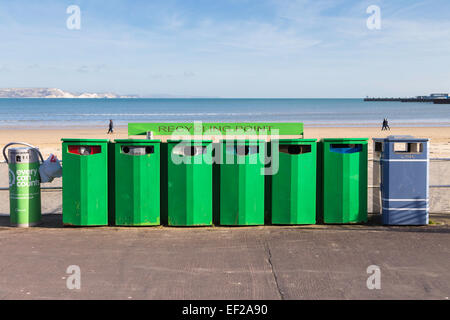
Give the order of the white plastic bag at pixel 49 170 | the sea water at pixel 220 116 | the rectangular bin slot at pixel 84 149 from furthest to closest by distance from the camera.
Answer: the sea water at pixel 220 116, the white plastic bag at pixel 49 170, the rectangular bin slot at pixel 84 149

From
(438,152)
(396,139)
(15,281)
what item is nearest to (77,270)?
(15,281)

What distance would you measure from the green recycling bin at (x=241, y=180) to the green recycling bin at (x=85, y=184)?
1.62m

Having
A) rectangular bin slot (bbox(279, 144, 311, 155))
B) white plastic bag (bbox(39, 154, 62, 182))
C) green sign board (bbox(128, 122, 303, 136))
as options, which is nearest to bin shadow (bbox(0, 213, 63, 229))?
white plastic bag (bbox(39, 154, 62, 182))

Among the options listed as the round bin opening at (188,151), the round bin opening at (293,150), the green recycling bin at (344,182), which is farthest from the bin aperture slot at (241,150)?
the green recycling bin at (344,182)

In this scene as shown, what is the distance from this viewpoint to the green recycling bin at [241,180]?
6.66 m

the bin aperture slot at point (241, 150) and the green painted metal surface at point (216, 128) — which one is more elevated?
the green painted metal surface at point (216, 128)

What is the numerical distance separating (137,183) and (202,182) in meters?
0.88

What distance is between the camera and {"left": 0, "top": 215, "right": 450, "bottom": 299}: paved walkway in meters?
4.42

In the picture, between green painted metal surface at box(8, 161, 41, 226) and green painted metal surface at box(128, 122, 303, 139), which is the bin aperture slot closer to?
green painted metal surface at box(128, 122, 303, 139)

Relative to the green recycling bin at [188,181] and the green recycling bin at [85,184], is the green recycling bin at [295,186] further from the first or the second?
the green recycling bin at [85,184]

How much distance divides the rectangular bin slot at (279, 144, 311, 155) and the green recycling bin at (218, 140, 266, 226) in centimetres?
37

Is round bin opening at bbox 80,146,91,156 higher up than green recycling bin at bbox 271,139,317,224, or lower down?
higher up

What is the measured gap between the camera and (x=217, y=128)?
6.98 m

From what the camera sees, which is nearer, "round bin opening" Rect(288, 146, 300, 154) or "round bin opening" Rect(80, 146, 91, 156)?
"round bin opening" Rect(80, 146, 91, 156)
